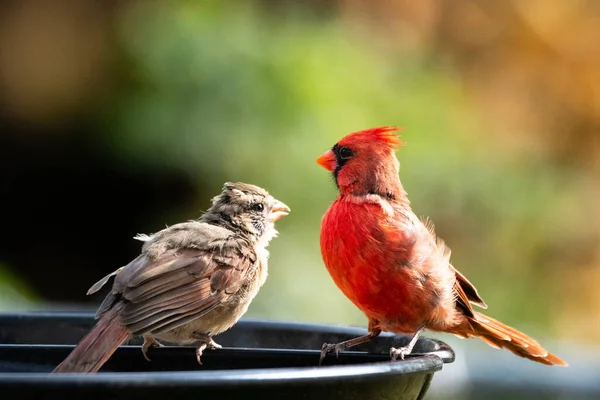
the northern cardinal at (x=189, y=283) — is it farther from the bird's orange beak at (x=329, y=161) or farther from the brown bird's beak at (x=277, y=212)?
the bird's orange beak at (x=329, y=161)

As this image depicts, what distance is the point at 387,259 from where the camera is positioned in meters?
3.67

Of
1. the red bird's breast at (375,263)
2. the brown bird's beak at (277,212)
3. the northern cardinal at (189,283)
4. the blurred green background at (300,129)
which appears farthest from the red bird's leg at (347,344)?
the blurred green background at (300,129)

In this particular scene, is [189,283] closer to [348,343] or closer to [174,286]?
[174,286]

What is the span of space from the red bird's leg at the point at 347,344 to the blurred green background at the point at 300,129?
9.73 feet

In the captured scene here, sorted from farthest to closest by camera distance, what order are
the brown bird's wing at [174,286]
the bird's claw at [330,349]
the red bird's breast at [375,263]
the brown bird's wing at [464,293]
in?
the brown bird's wing at [464,293], the red bird's breast at [375,263], the brown bird's wing at [174,286], the bird's claw at [330,349]

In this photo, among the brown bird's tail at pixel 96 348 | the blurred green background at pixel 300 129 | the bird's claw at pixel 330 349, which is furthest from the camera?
the blurred green background at pixel 300 129

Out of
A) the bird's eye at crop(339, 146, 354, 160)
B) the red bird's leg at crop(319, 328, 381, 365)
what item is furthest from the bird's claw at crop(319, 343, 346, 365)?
the bird's eye at crop(339, 146, 354, 160)

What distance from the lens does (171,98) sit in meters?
7.08

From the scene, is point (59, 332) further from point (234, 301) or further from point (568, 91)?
point (568, 91)

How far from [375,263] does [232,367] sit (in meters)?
1.20

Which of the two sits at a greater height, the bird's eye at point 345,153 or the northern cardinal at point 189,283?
the bird's eye at point 345,153

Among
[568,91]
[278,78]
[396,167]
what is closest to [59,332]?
[396,167]

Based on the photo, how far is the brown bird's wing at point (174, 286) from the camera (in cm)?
304

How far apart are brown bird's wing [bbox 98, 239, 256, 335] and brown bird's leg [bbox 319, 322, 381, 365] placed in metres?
0.53
